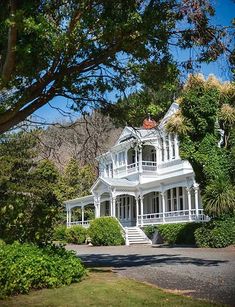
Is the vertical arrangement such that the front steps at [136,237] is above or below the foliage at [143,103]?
below

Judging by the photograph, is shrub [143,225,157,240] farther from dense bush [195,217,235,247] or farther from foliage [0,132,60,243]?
dense bush [195,217,235,247]

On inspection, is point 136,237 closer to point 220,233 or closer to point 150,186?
point 150,186

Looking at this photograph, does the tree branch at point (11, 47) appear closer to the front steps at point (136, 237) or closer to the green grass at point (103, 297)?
the green grass at point (103, 297)

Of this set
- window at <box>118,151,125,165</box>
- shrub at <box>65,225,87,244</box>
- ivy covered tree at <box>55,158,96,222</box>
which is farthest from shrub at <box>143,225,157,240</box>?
ivy covered tree at <box>55,158,96,222</box>

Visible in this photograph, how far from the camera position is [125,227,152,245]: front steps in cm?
3241

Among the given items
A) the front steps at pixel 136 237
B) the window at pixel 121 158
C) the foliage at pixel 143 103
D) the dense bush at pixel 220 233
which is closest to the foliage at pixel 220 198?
the dense bush at pixel 220 233

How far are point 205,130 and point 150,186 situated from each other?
12.1m

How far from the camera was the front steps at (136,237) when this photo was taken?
32.4 m

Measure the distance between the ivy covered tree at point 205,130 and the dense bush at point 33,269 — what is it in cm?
1482

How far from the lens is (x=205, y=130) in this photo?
24766 millimetres

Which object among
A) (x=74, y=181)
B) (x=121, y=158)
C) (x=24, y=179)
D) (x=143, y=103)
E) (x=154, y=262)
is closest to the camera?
(x=143, y=103)

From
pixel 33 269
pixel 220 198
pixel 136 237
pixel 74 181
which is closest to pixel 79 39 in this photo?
pixel 33 269

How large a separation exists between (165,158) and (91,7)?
89.8 ft

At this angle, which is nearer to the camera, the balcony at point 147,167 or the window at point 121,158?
the balcony at point 147,167
